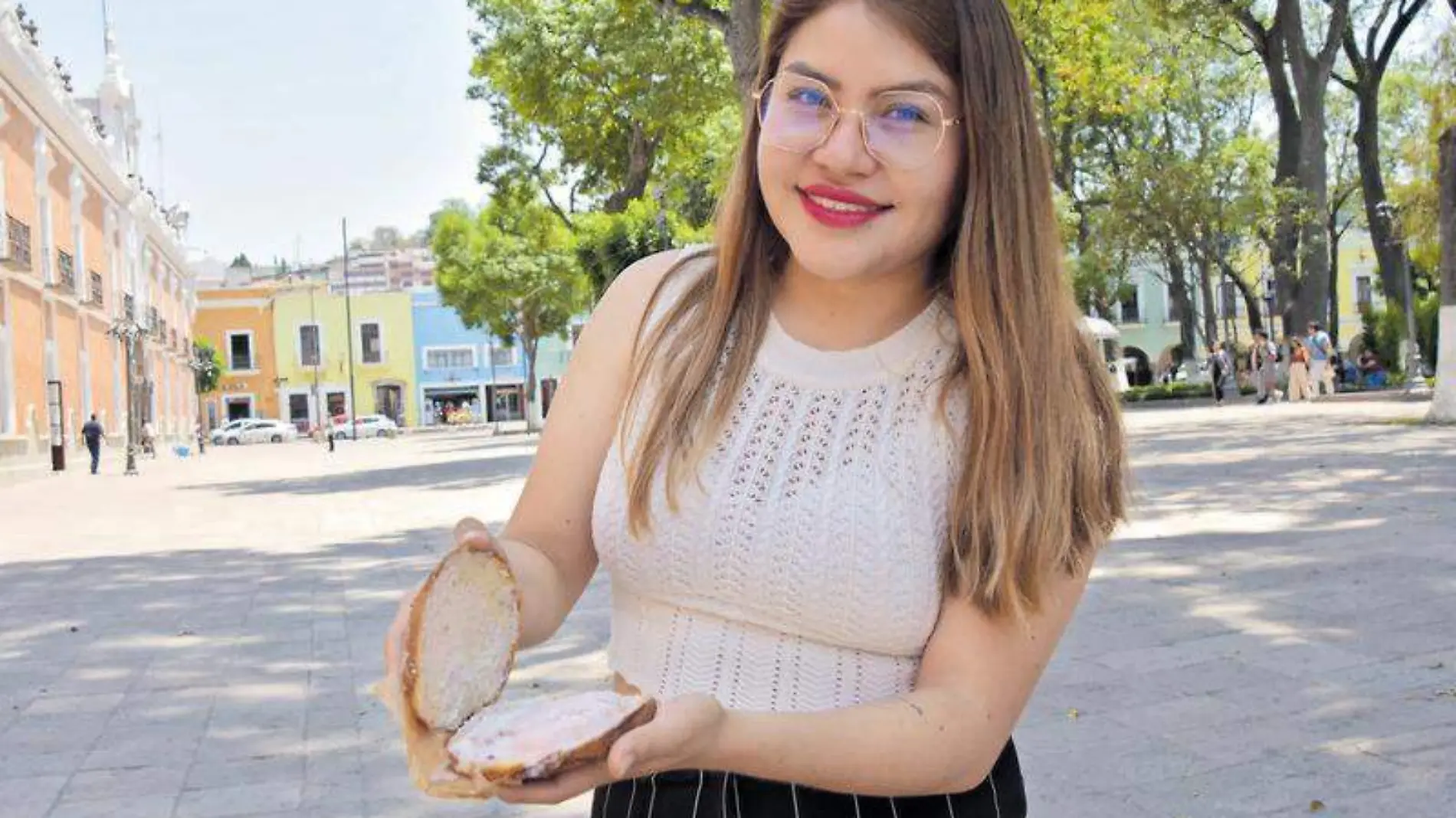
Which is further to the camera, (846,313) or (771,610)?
(846,313)

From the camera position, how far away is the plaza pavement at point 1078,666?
4.16 meters

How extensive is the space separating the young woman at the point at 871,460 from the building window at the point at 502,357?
6701 cm

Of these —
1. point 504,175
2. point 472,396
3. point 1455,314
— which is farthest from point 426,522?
point 472,396

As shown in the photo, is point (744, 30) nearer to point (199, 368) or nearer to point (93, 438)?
point (93, 438)

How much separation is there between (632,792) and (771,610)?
25 cm

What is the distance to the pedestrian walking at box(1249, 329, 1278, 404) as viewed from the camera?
2608 cm

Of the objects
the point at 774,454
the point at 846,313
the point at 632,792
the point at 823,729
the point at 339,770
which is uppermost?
the point at 846,313

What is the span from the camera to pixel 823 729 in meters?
1.39

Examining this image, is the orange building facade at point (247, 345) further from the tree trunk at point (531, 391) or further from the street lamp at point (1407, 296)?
the street lamp at point (1407, 296)

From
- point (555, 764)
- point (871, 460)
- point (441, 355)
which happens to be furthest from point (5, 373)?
point (441, 355)

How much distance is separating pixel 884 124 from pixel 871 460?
365 mm

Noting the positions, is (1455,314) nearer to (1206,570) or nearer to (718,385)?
(1206,570)

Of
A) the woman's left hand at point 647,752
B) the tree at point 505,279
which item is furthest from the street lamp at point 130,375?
the woman's left hand at point 647,752

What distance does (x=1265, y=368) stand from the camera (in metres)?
26.0
